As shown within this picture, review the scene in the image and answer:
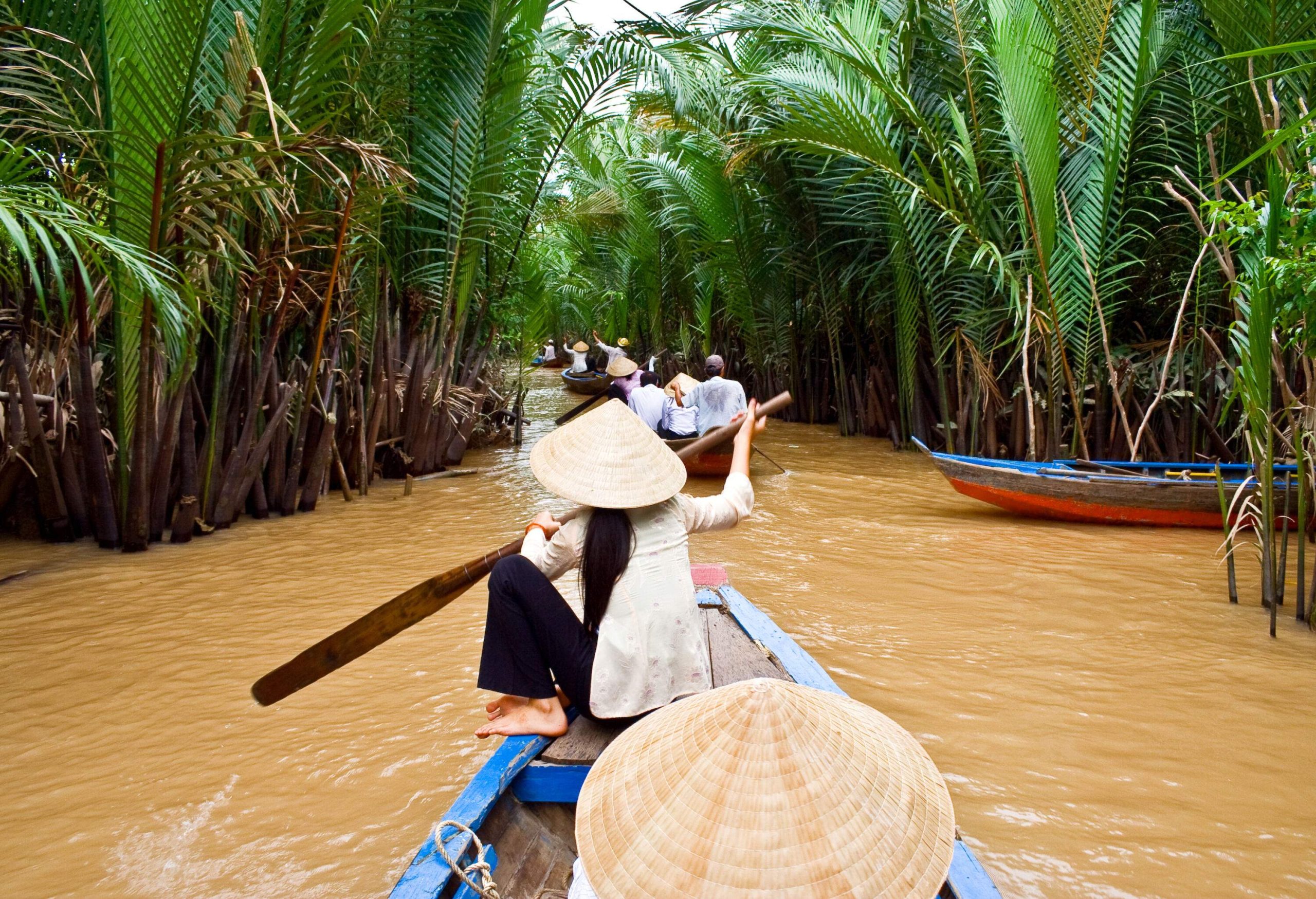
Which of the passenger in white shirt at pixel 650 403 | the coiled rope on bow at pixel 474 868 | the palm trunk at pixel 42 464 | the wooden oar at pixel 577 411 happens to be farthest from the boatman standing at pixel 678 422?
the coiled rope on bow at pixel 474 868

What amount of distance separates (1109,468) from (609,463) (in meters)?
5.06

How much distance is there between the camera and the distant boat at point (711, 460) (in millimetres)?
7458

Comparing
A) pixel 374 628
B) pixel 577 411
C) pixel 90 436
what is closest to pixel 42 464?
pixel 90 436

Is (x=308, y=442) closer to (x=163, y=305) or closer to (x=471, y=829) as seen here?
(x=163, y=305)

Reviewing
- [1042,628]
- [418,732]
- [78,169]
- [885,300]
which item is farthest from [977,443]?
[78,169]

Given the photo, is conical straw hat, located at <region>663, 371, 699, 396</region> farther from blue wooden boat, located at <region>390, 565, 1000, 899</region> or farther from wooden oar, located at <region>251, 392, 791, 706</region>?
blue wooden boat, located at <region>390, 565, 1000, 899</region>

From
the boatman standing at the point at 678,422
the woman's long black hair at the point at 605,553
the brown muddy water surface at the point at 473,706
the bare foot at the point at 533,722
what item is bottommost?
the brown muddy water surface at the point at 473,706

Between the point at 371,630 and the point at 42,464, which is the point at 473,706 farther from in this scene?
the point at 42,464

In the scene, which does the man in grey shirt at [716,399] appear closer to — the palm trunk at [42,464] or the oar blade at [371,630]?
the palm trunk at [42,464]

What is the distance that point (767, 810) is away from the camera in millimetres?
1270

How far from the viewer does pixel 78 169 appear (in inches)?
174

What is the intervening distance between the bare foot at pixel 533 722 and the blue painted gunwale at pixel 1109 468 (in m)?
3.93

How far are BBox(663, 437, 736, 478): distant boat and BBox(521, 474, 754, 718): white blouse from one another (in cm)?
509

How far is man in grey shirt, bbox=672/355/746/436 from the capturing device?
768cm
